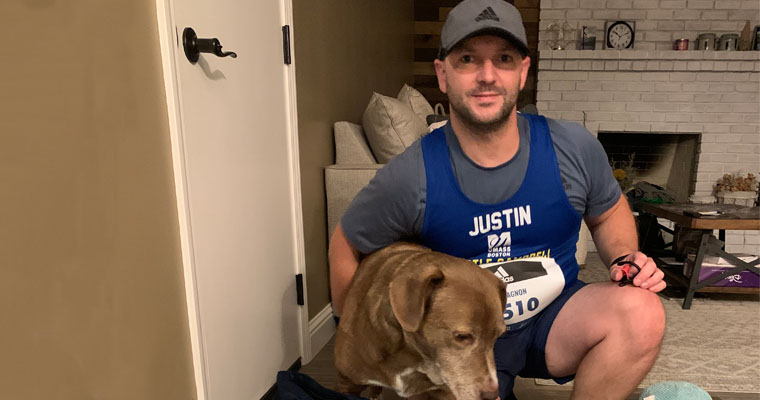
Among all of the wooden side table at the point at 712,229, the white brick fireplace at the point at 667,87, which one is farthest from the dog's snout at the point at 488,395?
the white brick fireplace at the point at 667,87

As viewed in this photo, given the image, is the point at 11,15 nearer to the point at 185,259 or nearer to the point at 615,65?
the point at 185,259

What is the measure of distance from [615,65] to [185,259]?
175 inches

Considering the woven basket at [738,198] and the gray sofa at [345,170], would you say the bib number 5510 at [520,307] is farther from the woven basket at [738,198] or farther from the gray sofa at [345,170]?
the woven basket at [738,198]

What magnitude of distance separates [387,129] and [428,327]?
4.98 feet

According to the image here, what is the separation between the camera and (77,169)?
901mm

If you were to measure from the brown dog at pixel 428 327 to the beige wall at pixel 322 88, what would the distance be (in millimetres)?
850

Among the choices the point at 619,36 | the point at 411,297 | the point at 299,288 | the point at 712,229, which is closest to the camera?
the point at 411,297

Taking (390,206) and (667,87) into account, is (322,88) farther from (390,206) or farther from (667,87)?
(667,87)

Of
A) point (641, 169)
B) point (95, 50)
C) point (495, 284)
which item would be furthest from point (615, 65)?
point (95, 50)

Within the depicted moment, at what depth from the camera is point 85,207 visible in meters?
0.92

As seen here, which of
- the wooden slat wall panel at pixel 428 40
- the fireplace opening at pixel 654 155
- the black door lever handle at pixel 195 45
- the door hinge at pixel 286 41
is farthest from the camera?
the wooden slat wall panel at pixel 428 40

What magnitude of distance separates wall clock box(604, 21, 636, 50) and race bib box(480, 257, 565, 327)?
3.91m

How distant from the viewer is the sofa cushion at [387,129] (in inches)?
99.3

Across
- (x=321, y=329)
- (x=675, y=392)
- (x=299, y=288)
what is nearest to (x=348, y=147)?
(x=299, y=288)
